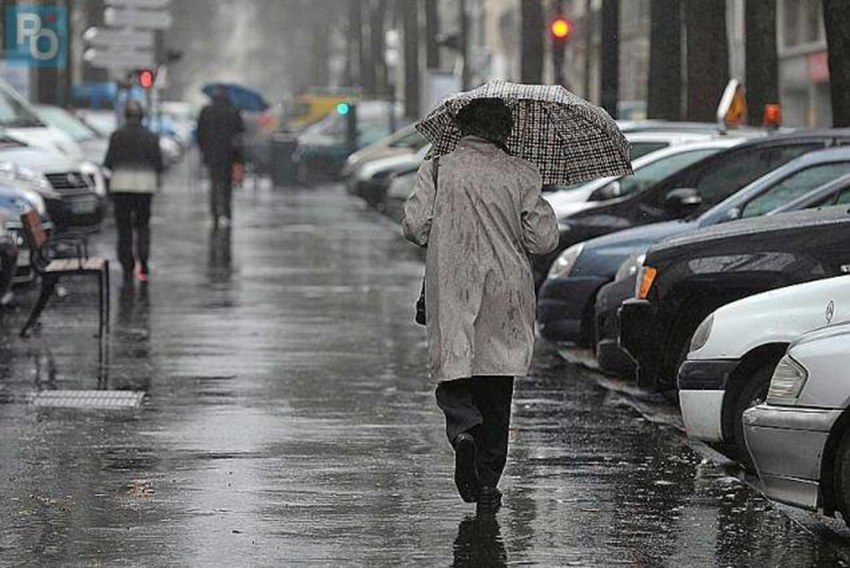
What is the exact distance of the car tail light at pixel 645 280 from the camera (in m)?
13.0

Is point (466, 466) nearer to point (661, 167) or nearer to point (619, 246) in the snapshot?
point (619, 246)

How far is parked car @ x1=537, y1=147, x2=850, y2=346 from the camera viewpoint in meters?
14.6

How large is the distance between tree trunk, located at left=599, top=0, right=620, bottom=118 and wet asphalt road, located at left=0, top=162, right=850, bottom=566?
11510 millimetres

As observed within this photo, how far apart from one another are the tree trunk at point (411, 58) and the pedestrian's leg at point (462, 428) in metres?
51.7

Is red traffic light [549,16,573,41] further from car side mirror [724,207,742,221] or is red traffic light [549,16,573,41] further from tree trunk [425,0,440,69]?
tree trunk [425,0,440,69]

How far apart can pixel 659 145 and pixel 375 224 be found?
633 inches

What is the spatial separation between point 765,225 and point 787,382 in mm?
3430

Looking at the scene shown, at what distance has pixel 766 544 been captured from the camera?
9.09m

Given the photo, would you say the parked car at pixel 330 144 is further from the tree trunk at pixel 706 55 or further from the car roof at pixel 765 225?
the car roof at pixel 765 225

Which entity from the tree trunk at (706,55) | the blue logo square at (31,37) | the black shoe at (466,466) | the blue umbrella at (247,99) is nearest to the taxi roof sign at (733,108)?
the tree trunk at (706,55)

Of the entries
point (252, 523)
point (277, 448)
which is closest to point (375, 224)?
point (277, 448)

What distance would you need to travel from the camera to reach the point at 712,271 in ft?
40.8

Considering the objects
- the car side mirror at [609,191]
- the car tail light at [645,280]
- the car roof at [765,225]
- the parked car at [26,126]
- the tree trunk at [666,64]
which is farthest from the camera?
the tree trunk at [666,64]

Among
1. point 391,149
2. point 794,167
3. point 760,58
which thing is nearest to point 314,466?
point 794,167
